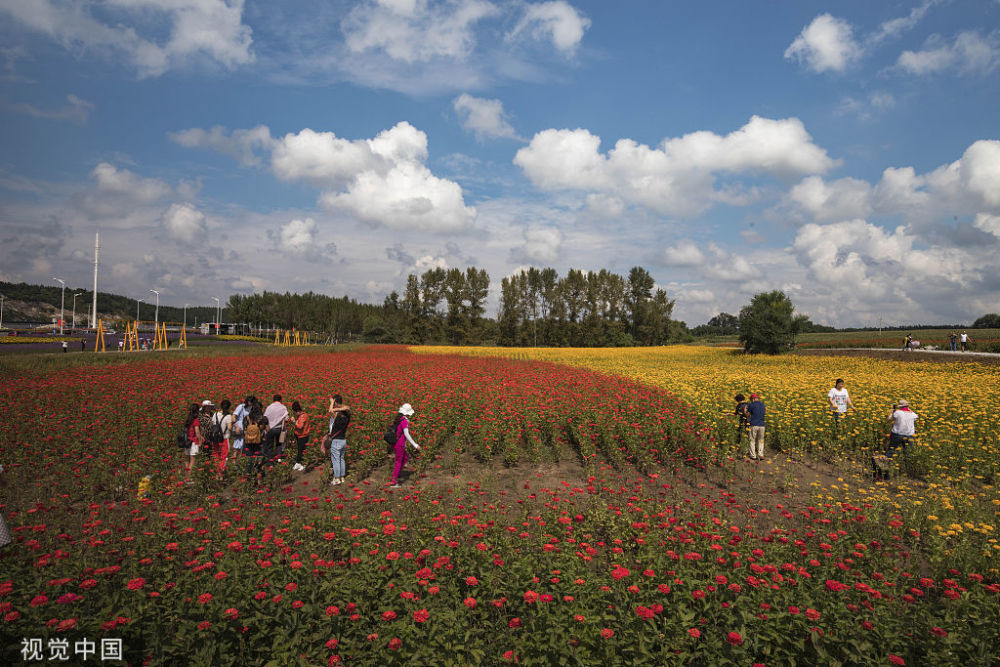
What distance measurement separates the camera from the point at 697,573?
4699 mm

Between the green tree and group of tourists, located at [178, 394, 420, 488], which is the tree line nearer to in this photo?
the green tree

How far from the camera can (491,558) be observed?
4676mm

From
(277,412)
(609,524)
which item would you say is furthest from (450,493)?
(277,412)

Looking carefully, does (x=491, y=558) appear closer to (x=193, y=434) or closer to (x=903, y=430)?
(x=193, y=434)

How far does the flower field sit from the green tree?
101 ft

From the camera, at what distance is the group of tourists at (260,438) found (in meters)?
9.45

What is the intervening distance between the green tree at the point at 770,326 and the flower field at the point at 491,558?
3077cm

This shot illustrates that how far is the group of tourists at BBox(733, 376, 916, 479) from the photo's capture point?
33.9 ft

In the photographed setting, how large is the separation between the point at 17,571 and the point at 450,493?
5490 millimetres

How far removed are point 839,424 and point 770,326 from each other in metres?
31.2

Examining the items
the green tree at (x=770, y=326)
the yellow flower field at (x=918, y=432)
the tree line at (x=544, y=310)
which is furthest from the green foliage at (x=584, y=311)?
the yellow flower field at (x=918, y=432)

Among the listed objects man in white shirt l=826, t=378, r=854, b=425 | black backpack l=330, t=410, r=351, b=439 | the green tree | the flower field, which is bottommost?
the flower field

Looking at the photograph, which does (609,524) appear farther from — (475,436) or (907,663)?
(475,436)

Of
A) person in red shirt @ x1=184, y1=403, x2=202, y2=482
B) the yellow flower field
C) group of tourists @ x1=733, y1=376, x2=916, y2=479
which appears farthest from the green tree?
person in red shirt @ x1=184, y1=403, x2=202, y2=482
